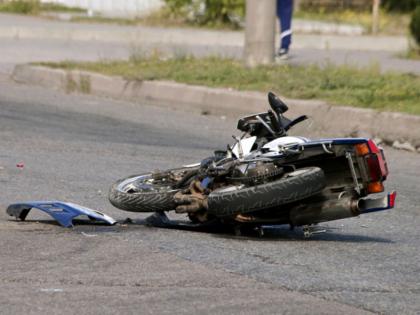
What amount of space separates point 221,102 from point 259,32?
6.89 ft

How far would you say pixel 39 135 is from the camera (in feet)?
37.5

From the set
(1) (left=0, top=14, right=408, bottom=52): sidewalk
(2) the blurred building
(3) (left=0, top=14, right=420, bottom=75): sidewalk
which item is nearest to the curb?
(3) (left=0, top=14, right=420, bottom=75): sidewalk

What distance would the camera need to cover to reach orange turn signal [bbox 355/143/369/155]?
259 inches

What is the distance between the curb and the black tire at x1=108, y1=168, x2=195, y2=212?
16.2 feet

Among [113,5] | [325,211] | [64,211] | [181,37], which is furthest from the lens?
[113,5]

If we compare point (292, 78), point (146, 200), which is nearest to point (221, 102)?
point (292, 78)

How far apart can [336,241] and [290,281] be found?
1.25m

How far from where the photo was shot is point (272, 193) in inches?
259

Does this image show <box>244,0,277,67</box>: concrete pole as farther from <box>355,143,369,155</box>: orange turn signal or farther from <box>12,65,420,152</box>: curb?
<box>355,143,369,155</box>: orange turn signal

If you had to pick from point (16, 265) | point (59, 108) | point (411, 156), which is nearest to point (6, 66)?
point (59, 108)

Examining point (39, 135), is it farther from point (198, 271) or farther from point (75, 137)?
point (198, 271)

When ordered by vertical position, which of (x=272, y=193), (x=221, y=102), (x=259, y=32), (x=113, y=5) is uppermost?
(x=272, y=193)

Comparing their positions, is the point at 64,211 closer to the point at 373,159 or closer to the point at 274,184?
the point at 274,184

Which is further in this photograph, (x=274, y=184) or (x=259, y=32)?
(x=259, y=32)
